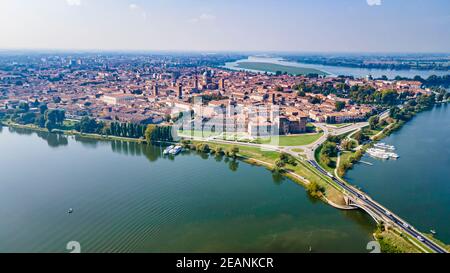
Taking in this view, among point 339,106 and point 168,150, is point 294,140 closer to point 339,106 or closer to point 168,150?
point 168,150

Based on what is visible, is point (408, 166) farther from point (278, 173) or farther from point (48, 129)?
point (48, 129)

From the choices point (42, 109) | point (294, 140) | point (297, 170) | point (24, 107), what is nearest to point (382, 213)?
point (297, 170)

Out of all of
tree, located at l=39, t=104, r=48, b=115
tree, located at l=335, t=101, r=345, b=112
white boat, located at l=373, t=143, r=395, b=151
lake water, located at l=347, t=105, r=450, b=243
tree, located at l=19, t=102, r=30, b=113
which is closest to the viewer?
lake water, located at l=347, t=105, r=450, b=243

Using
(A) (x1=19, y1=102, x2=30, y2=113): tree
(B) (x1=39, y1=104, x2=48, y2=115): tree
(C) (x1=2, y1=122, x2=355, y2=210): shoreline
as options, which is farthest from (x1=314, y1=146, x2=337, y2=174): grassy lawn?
(A) (x1=19, y1=102, x2=30, y2=113): tree

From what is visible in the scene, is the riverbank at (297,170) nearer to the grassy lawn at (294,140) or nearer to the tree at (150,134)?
the tree at (150,134)

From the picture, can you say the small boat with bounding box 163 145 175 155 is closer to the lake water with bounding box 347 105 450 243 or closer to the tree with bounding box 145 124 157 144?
the tree with bounding box 145 124 157 144
